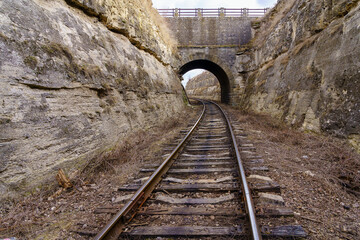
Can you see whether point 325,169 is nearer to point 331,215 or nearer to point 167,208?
point 331,215

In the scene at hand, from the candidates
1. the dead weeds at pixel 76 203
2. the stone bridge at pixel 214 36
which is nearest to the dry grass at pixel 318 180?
the dead weeds at pixel 76 203

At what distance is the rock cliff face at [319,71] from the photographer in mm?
4723

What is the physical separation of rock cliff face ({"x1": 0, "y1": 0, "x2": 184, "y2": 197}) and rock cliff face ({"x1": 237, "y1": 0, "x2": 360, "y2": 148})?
562 cm

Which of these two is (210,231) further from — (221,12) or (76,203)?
(221,12)

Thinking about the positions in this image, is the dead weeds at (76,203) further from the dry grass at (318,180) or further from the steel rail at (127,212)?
the dry grass at (318,180)

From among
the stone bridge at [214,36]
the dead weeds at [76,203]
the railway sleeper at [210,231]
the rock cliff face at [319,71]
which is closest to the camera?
the railway sleeper at [210,231]

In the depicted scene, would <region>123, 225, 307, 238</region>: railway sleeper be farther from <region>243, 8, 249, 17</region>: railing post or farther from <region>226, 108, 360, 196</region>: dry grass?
<region>243, 8, 249, 17</region>: railing post

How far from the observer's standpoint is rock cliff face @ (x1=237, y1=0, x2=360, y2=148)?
15.5ft

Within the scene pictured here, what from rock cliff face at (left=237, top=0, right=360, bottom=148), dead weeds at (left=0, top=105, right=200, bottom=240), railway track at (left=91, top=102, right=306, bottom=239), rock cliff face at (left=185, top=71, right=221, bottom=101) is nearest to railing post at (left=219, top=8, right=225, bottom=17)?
rock cliff face at (left=237, top=0, right=360, bottom=148)

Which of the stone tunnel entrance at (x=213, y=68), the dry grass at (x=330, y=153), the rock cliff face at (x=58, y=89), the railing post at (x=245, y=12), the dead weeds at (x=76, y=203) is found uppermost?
the railing post at (x=245, y=12)

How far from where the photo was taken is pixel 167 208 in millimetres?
A: 2676

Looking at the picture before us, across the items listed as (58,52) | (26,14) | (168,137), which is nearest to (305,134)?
(168,137)

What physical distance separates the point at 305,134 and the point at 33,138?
655 centimetres

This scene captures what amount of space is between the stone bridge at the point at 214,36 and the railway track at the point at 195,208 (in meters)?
16.5
